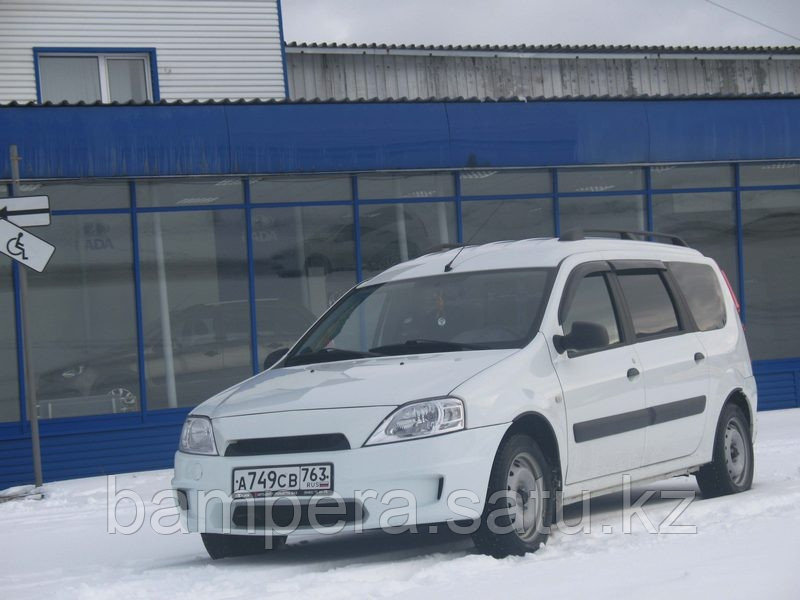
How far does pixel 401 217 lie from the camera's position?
49.4ft

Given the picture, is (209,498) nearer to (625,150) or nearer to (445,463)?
(445,463)

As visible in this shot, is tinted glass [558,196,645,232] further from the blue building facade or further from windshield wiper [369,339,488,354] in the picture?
windshield wiper [369,339,488,354]

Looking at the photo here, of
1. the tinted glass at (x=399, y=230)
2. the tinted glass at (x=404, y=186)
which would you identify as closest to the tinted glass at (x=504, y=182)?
the tinted glass at (x=404, y=186)

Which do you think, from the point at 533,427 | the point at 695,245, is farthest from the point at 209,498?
the point at 695,245

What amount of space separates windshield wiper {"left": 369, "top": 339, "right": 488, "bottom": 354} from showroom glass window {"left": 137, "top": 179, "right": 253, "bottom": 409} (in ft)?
23.8

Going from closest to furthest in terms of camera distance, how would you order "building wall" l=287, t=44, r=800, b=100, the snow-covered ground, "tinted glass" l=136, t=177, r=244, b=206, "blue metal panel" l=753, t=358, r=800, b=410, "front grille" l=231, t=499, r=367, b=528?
the snow-covered ground → "front grille" l=231, t=499, r=367, b=528 → "tinted glass" l=136, t=177, r=244, b=206 → "blue metal panel" l=753, t=358, r=800, b=410 → "building wall" l=287, t=44, r=800, b=100

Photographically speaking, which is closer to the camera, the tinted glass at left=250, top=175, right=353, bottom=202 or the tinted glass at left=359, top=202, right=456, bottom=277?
the tinted glass at left=250, top=175, right=353, bottom=202

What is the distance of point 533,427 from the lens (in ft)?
21.6

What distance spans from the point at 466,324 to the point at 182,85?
13.1m

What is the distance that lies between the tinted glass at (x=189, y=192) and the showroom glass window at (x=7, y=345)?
4.94 feet

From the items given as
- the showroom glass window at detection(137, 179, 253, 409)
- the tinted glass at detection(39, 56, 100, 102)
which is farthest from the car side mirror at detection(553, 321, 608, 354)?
Result: the tinted glass at detection(39, 56, 100, 102)

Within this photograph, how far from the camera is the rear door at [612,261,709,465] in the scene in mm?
7629

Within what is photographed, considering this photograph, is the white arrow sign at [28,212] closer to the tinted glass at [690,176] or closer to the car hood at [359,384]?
the car hood at [359,384]

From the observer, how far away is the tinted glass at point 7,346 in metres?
13.4
